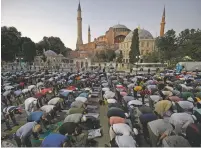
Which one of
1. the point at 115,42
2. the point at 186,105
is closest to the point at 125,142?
the point at 186,105

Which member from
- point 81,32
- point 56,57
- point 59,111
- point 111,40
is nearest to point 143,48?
point 111,40

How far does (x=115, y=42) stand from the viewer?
202ft

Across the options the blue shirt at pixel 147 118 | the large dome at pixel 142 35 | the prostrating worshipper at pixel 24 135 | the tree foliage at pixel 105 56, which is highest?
the large dome at pixel 142 35

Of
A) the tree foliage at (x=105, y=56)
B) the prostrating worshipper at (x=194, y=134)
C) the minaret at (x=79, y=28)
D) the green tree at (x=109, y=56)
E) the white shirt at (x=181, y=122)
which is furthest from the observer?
the minaret at (x=79, y=28)

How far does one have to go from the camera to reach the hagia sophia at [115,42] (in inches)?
2080

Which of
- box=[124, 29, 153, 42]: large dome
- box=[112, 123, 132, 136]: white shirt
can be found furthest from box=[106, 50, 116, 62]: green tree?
box=[112, 123, 132, 136]: white shirt

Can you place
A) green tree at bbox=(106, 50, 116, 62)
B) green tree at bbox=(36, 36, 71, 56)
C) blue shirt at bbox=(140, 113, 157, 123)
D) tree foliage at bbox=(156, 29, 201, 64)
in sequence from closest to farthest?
blue shirt at bbox=(140, 113, 157, 123)
tree foliage at bbox=(156, 29, 201, 64)
green tree at bbox=(106, 50, 116, 62)
green tree at bbox=(36, 36, 71, 56)

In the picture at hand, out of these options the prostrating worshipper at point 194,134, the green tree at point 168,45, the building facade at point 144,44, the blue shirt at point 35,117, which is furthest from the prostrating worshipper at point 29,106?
the building facade at point 144,44

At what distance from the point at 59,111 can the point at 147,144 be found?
4.14 meters

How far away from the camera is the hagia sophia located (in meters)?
52.8

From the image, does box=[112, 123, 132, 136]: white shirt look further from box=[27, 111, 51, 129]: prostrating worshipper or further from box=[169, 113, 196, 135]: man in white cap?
box=[27, 111, 51, 129]: prostrating worshipper

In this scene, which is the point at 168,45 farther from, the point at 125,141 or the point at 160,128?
the point at 125,141

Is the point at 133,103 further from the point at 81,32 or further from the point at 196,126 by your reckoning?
the point at 81,32

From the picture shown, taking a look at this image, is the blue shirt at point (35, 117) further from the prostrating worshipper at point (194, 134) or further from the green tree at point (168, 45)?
the green tree at point (168, 45)
